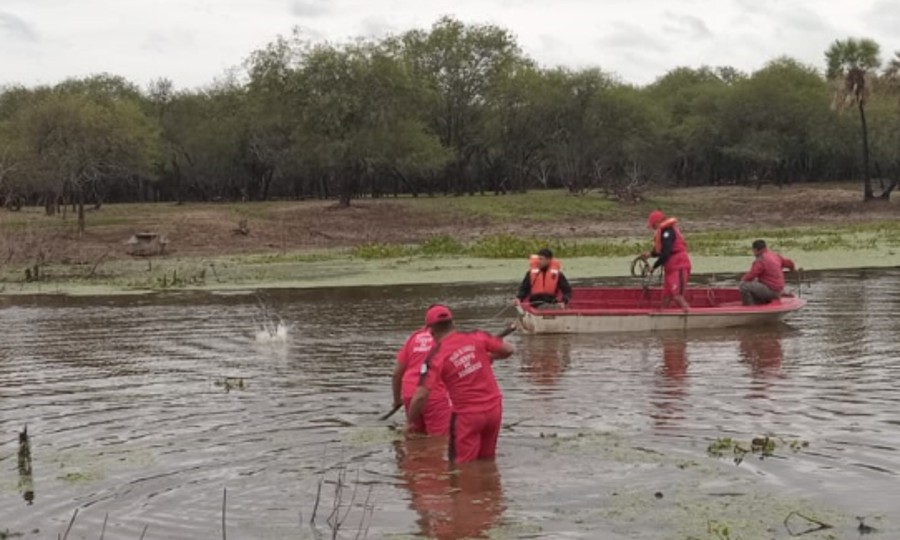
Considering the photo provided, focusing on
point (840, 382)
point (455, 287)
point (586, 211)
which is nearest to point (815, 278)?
point (455, 287)

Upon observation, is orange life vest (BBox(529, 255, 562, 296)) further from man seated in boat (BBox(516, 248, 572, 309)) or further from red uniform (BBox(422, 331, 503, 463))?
red uniform (BBox(422, 331, 503, 463))

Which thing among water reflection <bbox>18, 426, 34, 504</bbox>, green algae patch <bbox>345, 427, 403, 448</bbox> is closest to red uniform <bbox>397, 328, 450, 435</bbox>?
green algae patch <bbox>345, 427, 403, 448</bbox>

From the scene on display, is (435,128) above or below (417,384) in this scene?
above

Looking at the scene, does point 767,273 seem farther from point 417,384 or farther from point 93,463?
point 93,463

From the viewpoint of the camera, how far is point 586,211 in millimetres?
55250

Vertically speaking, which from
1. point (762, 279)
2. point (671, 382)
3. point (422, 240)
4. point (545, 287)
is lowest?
point (671, 382)

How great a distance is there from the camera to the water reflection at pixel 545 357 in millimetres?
15194

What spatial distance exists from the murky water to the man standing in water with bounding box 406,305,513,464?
484mm

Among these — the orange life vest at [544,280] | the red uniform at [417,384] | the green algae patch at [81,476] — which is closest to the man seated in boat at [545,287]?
the orange life vest at [544,280]

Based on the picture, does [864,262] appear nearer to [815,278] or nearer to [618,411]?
[815,278]

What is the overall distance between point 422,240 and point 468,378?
3722cm

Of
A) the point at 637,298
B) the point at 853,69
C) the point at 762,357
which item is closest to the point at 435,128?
the point at 853,69

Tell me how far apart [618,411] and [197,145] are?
66.2 metres

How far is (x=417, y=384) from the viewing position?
11.1m
